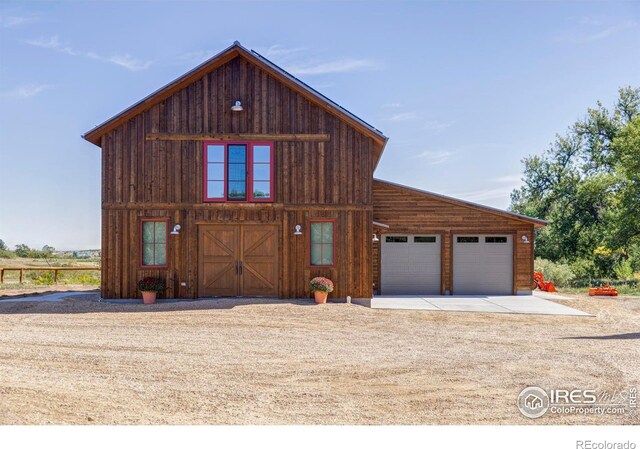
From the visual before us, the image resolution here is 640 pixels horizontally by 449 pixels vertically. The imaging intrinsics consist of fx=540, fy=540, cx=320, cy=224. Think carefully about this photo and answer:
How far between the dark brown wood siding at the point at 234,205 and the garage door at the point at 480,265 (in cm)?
506

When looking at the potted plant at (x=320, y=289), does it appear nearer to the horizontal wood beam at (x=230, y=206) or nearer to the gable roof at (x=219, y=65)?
the horizontal wood beam at (x=230, y=206)

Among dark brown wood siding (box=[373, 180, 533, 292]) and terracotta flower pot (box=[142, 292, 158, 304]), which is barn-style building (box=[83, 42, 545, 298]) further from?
dark brown wood siding (box=[373, 180, 533, 292])

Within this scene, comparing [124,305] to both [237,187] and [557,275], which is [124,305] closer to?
[237,187]

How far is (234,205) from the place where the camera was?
1510 cm

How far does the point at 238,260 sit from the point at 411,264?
6.50m

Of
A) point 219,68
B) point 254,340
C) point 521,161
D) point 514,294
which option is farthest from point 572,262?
point 254,340

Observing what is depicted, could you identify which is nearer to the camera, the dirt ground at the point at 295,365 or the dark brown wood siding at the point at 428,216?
the dirt ground at the point at 295,365

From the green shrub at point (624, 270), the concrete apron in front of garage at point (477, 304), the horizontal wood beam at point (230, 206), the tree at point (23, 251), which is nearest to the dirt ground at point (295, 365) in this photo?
the concrete apron in front of garage at point (477, 304)

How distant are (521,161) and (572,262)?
8.12 m

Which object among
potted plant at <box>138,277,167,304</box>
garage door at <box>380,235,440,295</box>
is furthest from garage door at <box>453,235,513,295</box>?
potted plant at <box>138,277,167,304</box>

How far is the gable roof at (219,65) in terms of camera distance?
1486 centimetres

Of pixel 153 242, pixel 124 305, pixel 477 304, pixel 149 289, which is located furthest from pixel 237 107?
pixel 477 304

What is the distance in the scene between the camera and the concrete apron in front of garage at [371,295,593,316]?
14078 mm

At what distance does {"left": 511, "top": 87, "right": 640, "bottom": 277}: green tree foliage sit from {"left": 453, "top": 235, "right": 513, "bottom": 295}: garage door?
406 inches
